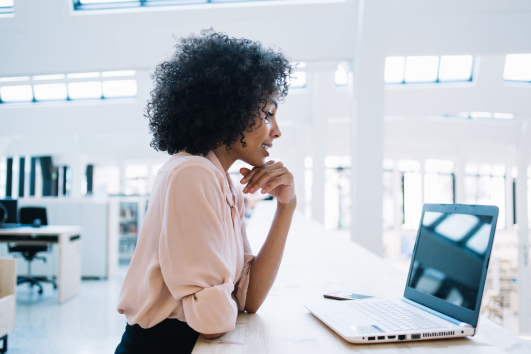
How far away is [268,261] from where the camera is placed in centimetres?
120

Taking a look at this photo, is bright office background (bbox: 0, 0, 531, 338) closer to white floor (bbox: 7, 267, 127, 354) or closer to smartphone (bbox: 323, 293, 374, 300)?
smartphone (bbox: 323, 293, 374, 300)

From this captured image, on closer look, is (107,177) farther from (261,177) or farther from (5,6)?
(261,177)

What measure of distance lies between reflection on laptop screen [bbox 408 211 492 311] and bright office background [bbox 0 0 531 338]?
1109 millimetres

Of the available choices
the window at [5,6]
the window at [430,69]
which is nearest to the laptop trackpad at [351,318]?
the window at [5,6]

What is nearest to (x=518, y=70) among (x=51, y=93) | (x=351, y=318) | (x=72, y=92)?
(x=351, y=318)

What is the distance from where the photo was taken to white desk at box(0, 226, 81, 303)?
5723mm

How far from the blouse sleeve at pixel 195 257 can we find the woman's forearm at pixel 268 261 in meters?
0.26

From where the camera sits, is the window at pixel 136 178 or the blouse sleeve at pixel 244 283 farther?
the window at pixel 136 178

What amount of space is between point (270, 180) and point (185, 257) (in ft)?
1.48

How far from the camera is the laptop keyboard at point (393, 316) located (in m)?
0.94

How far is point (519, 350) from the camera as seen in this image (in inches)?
33.9

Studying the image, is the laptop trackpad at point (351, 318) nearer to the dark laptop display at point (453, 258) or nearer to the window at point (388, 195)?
the dark laptop display at point (453, 258)

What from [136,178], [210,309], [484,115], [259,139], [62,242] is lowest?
[62,242]

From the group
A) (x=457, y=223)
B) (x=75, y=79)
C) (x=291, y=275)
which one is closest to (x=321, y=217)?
(x=75, y=79)
